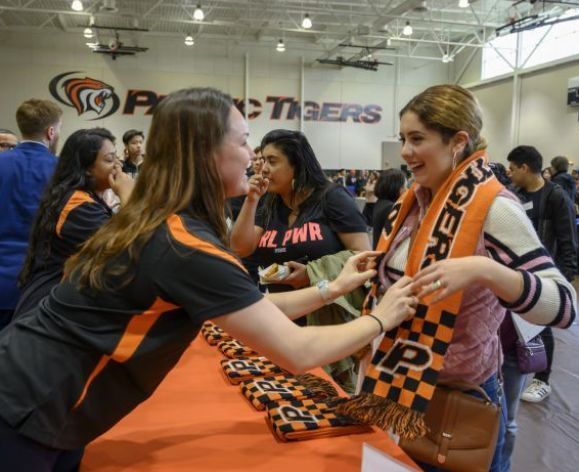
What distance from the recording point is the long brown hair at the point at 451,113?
1.38m

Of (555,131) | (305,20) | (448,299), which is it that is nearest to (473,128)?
(448,299)

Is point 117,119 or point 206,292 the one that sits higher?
point 117,119

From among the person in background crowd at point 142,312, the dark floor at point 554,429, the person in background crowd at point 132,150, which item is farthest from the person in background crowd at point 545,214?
the person in background crowd at point 132,150

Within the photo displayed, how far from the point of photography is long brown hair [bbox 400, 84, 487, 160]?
4.51 ft

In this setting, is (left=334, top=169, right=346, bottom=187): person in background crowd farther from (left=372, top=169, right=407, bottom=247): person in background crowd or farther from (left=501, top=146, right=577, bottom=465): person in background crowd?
(left=501, top=146, right=577, bottom=465): person in background crowd

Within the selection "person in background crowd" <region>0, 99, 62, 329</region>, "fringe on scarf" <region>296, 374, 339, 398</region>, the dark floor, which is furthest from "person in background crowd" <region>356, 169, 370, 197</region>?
"fringe on scarf" <region>296, 374, 339, 398</region>

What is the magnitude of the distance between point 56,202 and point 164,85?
13697 millimetres

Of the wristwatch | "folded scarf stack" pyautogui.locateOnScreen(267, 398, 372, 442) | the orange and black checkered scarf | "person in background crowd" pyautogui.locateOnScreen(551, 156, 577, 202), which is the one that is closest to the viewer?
the orange and black checkered scarf

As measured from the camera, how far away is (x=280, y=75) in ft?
52.4

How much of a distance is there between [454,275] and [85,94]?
49.9 feet

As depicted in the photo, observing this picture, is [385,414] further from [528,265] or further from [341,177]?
[341,177]

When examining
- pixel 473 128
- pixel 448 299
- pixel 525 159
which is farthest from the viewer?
pixel 525 159

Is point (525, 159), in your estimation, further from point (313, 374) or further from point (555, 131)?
point (555, 131)

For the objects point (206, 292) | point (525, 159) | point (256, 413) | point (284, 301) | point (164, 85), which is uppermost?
point (164, 85)
